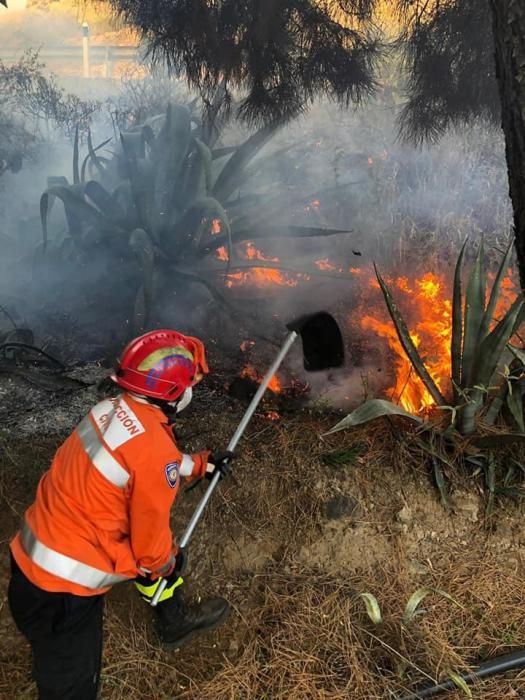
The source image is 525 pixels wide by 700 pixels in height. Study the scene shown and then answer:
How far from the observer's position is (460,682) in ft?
6.30

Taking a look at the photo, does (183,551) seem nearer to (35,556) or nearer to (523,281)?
(35,556)

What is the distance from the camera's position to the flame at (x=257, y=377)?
3292 millimetres

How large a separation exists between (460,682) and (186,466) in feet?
4.38

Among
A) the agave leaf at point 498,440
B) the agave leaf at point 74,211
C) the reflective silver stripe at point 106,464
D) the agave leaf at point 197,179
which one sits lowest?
the agave leaf at point 498,440

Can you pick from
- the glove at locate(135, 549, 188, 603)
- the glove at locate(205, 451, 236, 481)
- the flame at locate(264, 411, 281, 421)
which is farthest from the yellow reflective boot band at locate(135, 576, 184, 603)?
the flame at locate(264, 411, 281, 421)

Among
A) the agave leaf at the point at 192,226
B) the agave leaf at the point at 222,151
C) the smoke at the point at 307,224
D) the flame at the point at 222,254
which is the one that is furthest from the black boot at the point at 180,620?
the agave leaf at the point at 222,151

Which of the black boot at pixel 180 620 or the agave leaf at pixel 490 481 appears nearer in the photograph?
the black boot at pixel 180 620

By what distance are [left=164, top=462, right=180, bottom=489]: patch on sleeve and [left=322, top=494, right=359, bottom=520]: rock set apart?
109 cm

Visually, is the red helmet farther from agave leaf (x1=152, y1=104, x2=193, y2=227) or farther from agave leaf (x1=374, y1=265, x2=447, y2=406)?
agave leaf (x1=152, y1=104, x2=193, y2=227)

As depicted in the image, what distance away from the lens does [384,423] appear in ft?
8.98

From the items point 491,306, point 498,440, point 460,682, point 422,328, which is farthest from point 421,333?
point 460,682

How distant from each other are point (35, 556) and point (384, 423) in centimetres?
180

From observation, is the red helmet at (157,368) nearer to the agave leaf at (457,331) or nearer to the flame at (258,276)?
the agave leaf at (457,331)

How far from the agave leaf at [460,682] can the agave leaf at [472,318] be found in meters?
→ 1.32
